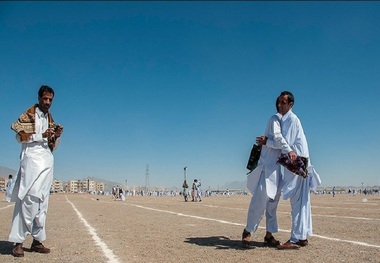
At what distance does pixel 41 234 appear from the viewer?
5.96 meters

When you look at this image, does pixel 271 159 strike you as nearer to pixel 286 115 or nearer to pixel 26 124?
pixel 286 115

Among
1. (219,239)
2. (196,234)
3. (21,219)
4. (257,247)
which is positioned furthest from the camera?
(196,234)

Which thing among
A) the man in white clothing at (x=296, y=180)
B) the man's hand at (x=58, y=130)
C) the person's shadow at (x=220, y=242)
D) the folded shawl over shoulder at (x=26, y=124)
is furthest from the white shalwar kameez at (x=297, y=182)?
the folded shawl over shoulder at (x=26, y=124)

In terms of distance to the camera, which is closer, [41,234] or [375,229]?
[41,234]

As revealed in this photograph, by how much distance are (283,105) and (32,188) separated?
13.3 feet

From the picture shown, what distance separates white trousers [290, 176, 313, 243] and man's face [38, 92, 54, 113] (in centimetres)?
410

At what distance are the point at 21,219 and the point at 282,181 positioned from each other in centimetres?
402

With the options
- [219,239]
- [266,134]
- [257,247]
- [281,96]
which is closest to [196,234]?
[219,239]

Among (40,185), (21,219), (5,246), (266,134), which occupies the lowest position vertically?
(5,246)

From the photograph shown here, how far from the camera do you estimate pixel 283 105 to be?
252 inches

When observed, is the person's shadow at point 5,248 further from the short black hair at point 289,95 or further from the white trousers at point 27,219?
the short black hair at point 289,95

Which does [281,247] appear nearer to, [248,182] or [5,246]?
[248,182]

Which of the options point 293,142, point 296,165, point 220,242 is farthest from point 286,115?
point 220,242

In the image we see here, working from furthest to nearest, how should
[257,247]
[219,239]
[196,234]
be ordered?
[196,234] → [219,239] → [257,247]
